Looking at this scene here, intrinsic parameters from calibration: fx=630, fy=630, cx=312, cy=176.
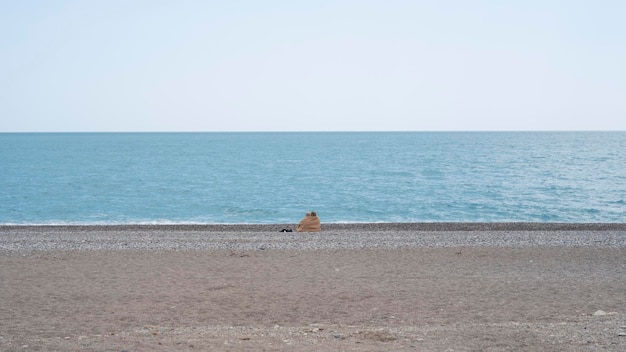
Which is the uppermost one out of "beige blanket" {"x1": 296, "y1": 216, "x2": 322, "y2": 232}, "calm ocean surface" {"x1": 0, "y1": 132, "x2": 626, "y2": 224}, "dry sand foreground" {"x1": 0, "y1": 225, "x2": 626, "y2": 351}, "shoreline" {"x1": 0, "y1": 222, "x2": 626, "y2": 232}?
"dry sand foreground" {"x1": 0, "y1": 225, "x2": 626, "y2": 351}

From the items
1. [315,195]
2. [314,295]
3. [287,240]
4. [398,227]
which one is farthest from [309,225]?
[315,195]

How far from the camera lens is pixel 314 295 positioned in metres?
12.3

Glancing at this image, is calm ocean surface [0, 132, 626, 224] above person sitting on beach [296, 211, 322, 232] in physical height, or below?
below

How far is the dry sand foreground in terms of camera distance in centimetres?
872

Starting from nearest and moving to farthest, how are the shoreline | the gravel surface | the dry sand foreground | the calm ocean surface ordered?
the dry sand foreground, the gravel surface, the shoreline, the calm ocean surface

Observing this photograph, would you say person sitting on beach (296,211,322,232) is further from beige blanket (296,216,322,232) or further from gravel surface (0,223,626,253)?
gravel surface (0,223,626,253)

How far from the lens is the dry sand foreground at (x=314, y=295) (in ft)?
28.6

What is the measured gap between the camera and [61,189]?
2050 inches

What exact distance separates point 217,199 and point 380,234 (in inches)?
917

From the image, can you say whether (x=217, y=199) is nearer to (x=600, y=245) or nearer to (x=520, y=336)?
(x=600, y=245)

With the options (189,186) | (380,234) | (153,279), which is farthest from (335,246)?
(189,186)

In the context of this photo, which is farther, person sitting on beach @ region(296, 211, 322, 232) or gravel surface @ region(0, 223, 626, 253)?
person sitting on beach @ region(296, 211, 322, 232)

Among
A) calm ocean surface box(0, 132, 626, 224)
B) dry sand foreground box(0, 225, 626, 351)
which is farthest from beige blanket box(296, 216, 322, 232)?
calm ocean surface box(0, 132, 626, 224)

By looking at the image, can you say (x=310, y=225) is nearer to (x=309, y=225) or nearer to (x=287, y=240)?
(x=309, y=225)
